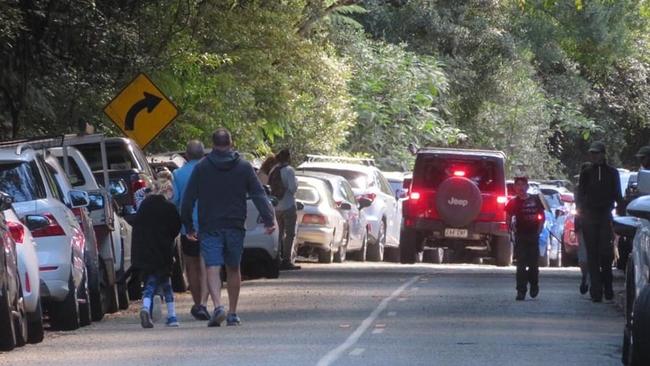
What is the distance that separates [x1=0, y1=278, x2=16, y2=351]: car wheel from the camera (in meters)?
13.8

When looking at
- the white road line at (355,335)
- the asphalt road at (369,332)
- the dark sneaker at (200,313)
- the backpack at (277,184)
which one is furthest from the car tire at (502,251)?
the dark sneaker at (200,313)

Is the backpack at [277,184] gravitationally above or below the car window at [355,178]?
below

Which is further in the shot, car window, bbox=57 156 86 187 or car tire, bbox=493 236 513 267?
car tire, bbox=493 236 513 267

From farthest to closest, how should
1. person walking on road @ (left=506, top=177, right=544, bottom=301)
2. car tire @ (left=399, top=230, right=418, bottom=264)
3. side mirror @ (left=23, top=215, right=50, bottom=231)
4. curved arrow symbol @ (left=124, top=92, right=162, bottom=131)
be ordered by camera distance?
1. car tire @ (left=399, top=230, right=418, bottom=264)
2. curved arrow symbol @ (left=124, top=92, right=162, bottom=131)
3. person walking on road @ (left=506, top=177, right=544, bottom=301)
4. side mirror @ (left=23, top=215, right=50, bottom=231)

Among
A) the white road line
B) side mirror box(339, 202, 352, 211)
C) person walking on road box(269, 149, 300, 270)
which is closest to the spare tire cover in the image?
side mirror box(339, 202, 352, 211)

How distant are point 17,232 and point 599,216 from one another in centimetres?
798

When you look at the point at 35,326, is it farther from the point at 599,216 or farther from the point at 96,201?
the point at 599,216

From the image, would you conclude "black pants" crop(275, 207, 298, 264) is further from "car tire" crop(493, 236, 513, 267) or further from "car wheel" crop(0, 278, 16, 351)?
"car wheel" crop(0, 278, 16, 351)

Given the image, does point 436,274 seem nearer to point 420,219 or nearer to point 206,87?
point 420,219

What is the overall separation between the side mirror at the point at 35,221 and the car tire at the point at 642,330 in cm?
654

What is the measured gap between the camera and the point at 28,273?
15.0 metres

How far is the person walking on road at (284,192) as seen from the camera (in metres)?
25.8

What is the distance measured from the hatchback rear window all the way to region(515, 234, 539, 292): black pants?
824 cm

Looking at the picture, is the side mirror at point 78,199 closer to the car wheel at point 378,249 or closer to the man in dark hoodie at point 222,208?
the man in dark hoodie at point 222,208
